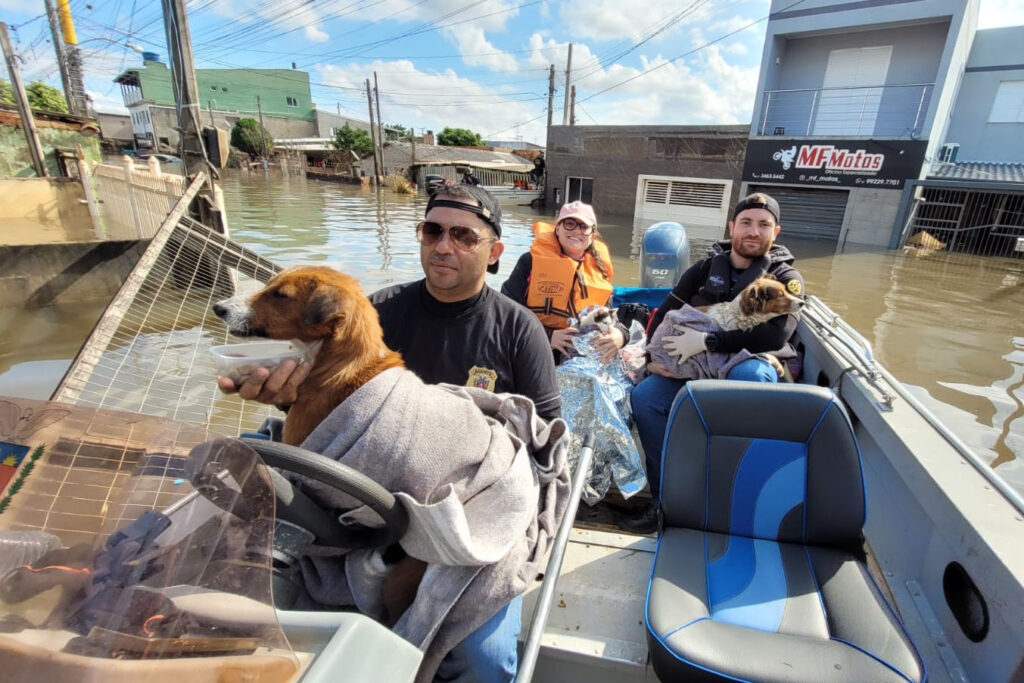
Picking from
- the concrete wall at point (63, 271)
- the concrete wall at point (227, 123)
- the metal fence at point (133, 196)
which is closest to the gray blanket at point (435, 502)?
the metal fence at point (133, 196)

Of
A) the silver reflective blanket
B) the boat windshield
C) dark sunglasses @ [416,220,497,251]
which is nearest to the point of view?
the boat windshield

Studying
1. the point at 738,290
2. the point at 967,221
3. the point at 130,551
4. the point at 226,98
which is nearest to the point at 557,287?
the point at 738,290

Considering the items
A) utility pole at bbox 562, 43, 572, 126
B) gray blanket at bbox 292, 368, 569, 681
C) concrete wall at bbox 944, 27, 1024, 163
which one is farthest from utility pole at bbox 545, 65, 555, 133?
gray blanket at bbox 292, 368, 569, 681

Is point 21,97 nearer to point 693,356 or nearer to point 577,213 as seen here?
point 577,213

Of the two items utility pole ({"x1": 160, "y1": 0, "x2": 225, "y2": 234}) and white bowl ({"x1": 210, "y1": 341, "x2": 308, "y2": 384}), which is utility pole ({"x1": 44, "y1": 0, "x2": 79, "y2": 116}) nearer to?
utility pole ({"x1": 160, "y1": 0, "x2": 225, "y2": 234})

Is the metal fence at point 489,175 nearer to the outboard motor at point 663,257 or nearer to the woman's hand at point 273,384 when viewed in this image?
the outboard motor at point 663,257

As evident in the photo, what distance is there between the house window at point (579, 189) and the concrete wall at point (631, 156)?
0.24m

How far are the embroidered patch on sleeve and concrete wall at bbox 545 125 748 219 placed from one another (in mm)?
20997

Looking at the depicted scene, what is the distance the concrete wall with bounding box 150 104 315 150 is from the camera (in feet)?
168

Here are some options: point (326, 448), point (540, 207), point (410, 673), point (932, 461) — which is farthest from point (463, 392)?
point (540, 207)

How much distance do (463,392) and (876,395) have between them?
2.53m

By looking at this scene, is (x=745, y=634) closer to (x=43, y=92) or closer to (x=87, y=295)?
(x=87, y=295)

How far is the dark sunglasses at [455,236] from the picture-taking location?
2104mm

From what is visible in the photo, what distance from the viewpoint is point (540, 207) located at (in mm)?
26234
